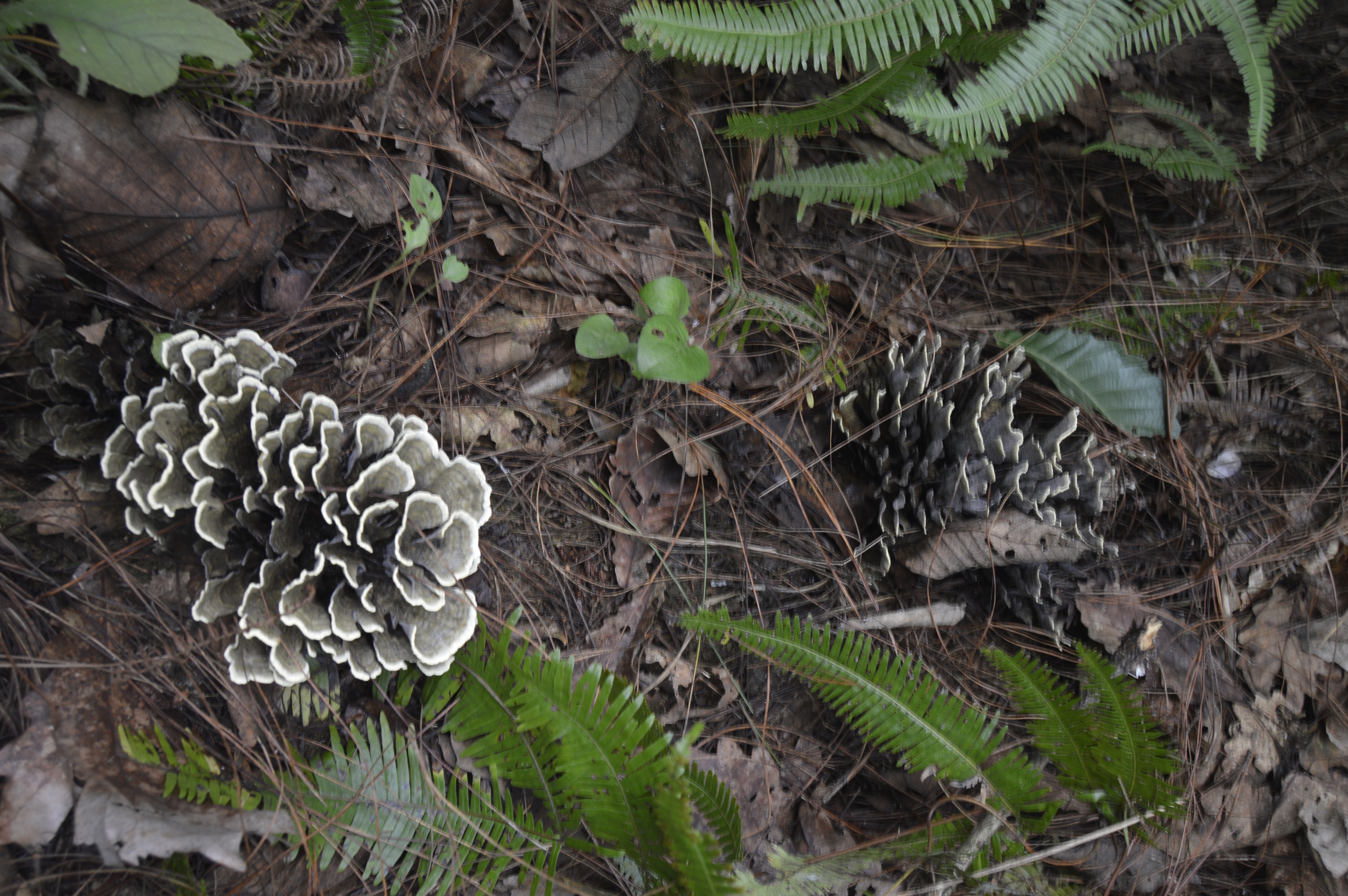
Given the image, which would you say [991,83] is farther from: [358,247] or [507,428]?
[358,247]

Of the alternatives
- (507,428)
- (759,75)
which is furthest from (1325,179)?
(507,428)

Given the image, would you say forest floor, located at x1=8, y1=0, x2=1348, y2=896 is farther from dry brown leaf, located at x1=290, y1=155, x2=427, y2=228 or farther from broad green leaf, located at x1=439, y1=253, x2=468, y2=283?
broad green leaf, located at x1=439, y1=253, x2=468, y2=283

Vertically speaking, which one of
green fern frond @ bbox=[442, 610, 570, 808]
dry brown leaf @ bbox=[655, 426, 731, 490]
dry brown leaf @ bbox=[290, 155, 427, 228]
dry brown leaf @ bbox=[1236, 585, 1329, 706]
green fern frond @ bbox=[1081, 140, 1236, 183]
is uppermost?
green fern frond @ bbox=[1081, 140, 1236, 183]

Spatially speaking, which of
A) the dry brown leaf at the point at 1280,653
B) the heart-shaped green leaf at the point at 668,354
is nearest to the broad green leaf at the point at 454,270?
the heart-shaped green leaf at the point at 668,354

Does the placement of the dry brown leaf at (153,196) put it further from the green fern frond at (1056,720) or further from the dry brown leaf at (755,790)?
the green fern frond at (1056,720)

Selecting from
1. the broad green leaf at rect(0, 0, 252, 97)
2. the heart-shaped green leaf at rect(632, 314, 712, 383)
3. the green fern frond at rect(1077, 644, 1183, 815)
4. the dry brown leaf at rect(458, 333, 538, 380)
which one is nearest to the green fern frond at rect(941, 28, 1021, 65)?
the heart-shaped green leaf at rect(632, 314, 712, 383)

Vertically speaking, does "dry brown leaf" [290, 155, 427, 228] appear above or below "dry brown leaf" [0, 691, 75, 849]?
above

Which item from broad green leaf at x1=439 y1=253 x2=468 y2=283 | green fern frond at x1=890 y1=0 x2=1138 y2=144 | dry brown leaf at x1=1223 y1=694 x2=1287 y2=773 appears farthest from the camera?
dry brown leaf at x1=1223 y1=694 x2=1287 y2=773
